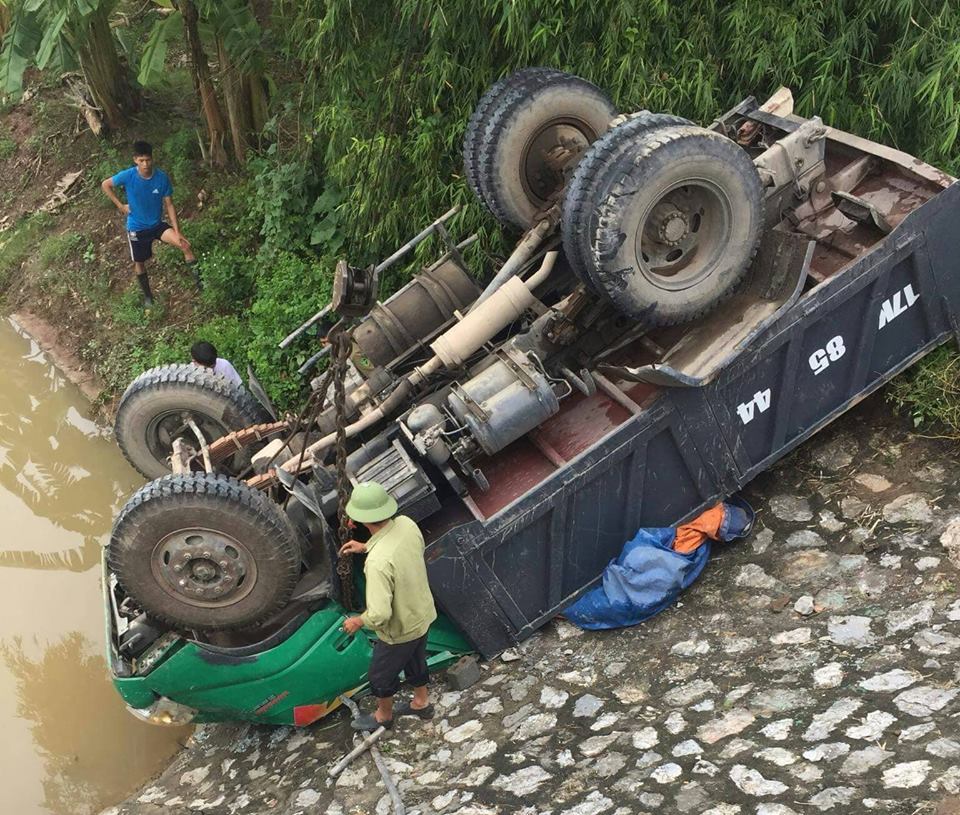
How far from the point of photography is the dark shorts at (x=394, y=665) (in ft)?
15.2

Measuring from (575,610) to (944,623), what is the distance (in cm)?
176

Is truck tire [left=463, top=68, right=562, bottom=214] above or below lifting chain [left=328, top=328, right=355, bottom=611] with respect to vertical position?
above

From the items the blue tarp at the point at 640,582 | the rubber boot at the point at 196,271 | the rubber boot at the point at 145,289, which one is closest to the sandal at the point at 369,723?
the blue tarp at the point at 640,582

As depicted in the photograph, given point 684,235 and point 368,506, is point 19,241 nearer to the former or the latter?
point 368,506

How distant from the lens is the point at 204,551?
4516 millimetres

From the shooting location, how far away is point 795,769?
3658 millimetres

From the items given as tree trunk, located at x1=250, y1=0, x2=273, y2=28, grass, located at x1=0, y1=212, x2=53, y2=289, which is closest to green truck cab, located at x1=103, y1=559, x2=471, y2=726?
grass, located at x1=0, y1=212, x2=53, y2=289

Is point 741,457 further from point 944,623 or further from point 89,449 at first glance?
point 89,449

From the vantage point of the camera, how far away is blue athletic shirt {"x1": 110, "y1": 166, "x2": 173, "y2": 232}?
8.26 meters

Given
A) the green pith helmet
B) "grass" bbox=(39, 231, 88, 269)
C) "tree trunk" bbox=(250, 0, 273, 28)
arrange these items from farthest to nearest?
"grass" bbox=(39, 231, 88, 269), "tree trunk" bbox=(250, 0, 273, 28), the green pith helmet

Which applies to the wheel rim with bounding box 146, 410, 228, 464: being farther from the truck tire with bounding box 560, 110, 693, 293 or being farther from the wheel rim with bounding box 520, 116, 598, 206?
the truck tire with bounding box 560, 110, 693, 293

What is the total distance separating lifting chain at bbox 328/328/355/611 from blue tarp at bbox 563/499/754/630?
119cm

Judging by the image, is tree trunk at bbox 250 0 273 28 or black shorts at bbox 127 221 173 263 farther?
tree trunk at bbox 250 0 273 28

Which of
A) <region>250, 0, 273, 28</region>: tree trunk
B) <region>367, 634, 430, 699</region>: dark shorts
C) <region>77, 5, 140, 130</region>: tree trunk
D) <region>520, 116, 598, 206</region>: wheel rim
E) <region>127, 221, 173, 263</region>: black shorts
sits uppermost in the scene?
<region>77, 5, 140, 130</region>: tree trunk
